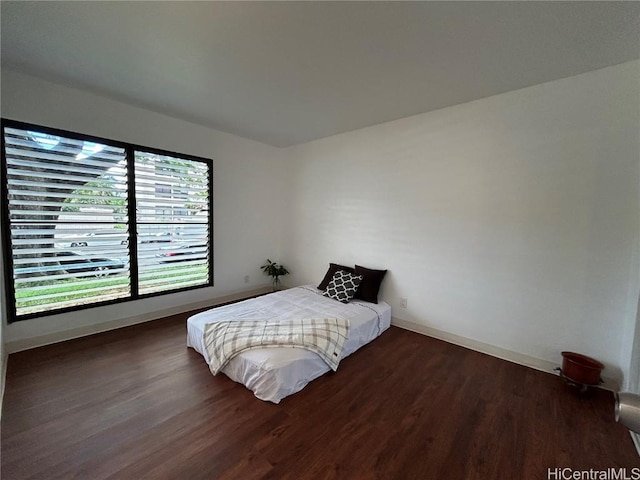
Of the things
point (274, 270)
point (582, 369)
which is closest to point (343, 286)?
point (274, 270)

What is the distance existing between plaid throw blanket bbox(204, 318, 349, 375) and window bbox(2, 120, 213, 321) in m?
1.59

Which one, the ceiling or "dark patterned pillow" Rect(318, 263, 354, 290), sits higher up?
the ceiling

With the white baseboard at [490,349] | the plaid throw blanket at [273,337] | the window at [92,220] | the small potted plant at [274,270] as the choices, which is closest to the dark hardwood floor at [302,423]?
the white baseboard at [490,349]

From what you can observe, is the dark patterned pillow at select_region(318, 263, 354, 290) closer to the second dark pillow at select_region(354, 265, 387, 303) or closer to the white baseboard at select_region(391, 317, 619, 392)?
the second dark pillow at select_region(354, 265, 387, 303)

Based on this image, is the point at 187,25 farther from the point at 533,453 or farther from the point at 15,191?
the point at 533,453

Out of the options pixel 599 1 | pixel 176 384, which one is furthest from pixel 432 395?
pixel 599 1

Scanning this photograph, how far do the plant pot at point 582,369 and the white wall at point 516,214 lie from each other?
109mm

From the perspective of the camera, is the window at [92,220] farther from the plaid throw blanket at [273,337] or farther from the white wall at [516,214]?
the white wall at [516,214]

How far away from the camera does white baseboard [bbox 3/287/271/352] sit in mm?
2516

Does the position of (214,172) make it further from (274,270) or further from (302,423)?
(302,423)

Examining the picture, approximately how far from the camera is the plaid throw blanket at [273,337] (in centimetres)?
216

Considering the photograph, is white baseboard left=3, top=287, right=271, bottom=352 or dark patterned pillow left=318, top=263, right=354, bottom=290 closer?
white baseboard left=3, top=287, right=271, bottom=352

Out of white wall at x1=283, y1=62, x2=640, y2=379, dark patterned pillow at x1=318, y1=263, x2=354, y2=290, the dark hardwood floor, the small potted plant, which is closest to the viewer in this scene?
the dark hardwood floor

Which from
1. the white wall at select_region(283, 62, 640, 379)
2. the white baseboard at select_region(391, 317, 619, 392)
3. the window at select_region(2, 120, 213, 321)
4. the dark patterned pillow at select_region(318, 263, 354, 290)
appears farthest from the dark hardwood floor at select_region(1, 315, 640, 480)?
the dark patterned pillow at select_region(318, 263, 354, 290)
